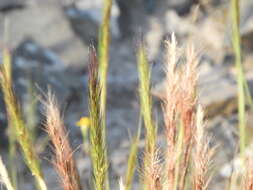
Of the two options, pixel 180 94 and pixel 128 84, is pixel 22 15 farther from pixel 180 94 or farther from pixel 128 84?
pixel 180 94

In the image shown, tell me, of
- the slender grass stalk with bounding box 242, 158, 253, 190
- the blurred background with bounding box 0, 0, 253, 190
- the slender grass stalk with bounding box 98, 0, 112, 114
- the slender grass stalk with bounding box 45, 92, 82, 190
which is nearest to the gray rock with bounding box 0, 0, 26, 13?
the blurred background with bounding box 0, 0, 253, 190

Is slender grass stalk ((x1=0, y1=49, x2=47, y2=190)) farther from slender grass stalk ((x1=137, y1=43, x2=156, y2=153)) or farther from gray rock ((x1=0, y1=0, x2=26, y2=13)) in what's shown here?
gray rock ((x1=0, y1=0, x2=26, y2=13))

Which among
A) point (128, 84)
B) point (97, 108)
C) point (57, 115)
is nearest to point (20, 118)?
point (57, 115)

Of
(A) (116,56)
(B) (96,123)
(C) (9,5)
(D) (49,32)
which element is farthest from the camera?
(A) (116,56)

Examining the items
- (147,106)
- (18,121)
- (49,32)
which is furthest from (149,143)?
(49,32)

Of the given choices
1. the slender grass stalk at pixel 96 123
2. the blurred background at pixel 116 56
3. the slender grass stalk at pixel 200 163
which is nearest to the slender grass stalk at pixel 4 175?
the slender grass stalk at pixel 96 123

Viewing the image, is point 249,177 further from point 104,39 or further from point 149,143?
point 104,39

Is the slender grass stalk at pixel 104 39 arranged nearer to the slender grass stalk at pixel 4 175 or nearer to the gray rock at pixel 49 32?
the slender grass stalk at pixel 4 175
